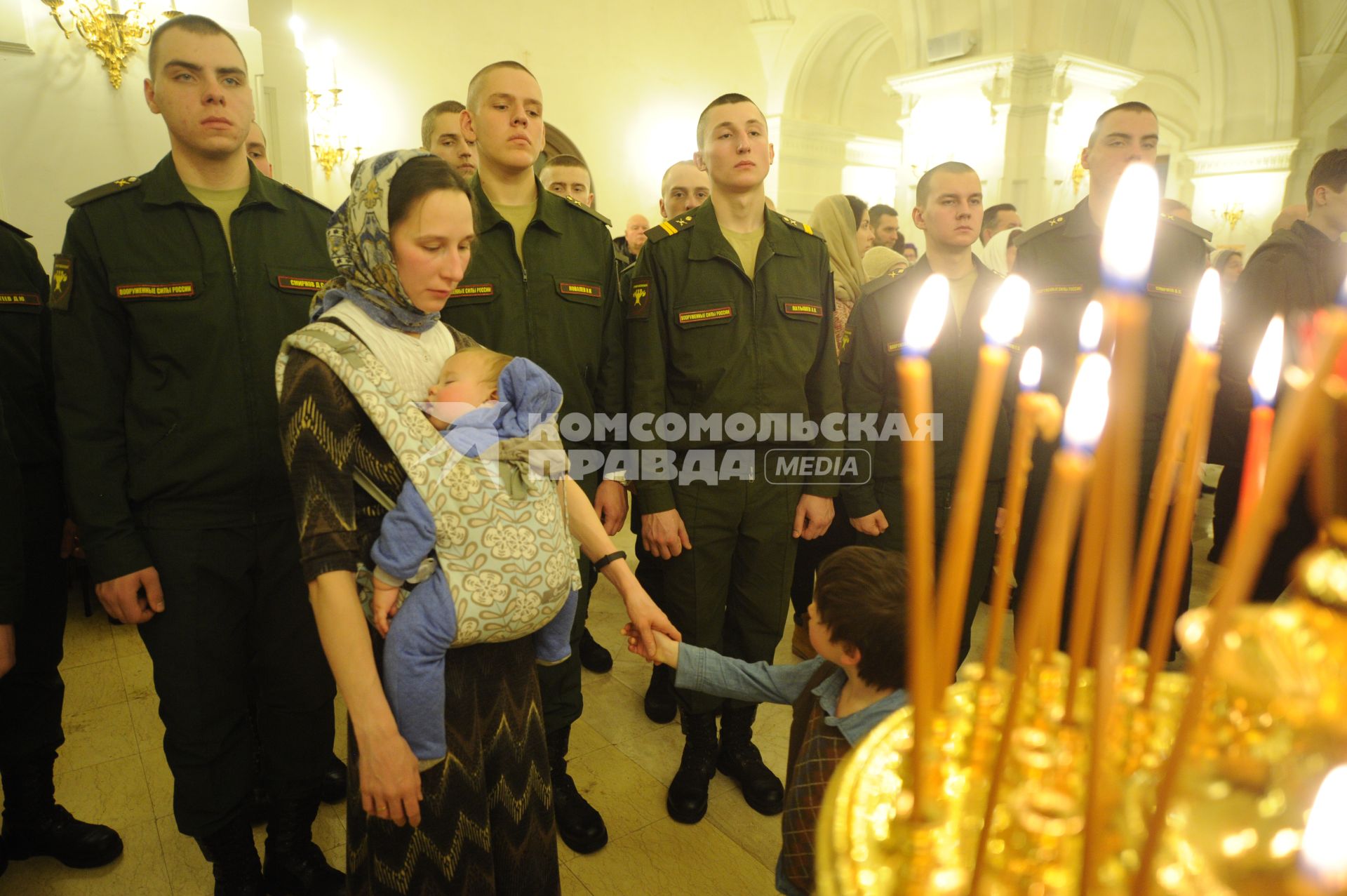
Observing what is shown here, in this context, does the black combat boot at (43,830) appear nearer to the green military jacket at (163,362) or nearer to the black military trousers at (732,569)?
the green military jacket at (163,362)

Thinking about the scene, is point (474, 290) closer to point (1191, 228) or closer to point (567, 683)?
point (567, 683)

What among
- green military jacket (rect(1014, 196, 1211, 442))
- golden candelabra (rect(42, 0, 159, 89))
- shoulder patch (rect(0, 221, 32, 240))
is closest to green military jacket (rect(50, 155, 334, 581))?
shoulder patch (rect(0, 221, 32, 240))

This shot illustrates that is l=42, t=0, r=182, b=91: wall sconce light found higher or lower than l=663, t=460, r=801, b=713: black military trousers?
higher

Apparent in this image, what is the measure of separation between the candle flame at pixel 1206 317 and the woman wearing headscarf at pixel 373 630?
979 millimetres

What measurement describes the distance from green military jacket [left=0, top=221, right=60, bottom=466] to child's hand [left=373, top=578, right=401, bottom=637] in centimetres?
130

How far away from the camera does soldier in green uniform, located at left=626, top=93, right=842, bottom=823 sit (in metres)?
2.26

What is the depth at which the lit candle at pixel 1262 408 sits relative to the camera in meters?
0.51

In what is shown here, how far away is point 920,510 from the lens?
41cm

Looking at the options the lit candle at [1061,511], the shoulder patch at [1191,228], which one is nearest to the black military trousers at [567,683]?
the lit candle at [1061,511]

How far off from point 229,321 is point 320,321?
61cm

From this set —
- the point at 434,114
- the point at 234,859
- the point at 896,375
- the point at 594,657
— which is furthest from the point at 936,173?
the point at 234,859

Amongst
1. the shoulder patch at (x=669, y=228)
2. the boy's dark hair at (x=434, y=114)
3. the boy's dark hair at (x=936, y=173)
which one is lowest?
the shoulder patch at (x=669, y=228)

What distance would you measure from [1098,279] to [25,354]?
313 cm

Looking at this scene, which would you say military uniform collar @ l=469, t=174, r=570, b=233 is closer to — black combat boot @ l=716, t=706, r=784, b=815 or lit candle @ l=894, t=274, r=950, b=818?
black combat boot @ l=716, t=706, r=784, b=815
